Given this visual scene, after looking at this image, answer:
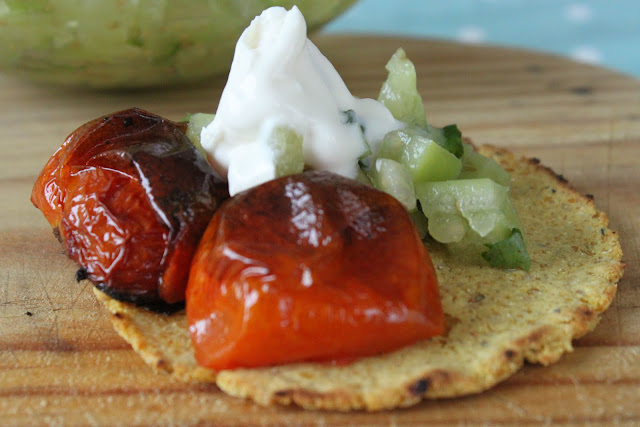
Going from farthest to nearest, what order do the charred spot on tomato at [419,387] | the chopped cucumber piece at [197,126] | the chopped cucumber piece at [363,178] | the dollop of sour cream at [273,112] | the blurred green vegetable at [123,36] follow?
1. the blurred green vegetable at [123,36]
2. the chopped cucumber piece at [197,126]
3. the chopped cucumber piece at [363,178]
4. the dollop of sour cream at [273,112]
5. the charred spot on tomato at [419,387]

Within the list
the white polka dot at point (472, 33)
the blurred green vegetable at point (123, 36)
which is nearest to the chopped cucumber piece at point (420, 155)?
the blurred green vegetable at point (123, 36)

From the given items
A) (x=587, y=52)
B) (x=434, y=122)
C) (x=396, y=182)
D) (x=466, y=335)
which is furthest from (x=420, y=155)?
(x=587, y=52)

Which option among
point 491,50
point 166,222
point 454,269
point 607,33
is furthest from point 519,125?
point 607,33

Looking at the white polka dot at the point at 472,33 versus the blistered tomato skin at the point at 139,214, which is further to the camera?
the white polka dot at the point at 472,33

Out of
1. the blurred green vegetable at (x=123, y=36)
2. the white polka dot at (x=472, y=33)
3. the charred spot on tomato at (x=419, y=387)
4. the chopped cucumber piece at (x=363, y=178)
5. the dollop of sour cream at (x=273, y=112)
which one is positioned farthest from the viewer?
the white polka dot at (x=472, y=33)

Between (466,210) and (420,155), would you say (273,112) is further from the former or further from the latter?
(466,210)

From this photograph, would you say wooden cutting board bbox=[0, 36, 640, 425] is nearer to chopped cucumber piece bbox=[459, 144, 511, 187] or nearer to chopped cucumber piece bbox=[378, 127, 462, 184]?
chopped cucumber piece bbox=[459, 144, 511, 187]

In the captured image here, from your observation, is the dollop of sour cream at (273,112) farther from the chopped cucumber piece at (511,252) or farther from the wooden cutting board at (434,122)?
the wooden cutting board at (434,122)
